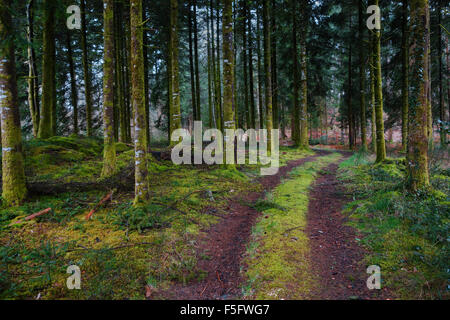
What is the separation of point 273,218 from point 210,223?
1.63 meters

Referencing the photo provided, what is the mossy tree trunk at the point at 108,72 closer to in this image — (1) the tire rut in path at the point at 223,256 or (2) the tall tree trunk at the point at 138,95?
(2) the tall tree trunk at the point at 138,95

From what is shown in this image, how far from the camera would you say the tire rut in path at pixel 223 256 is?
3.85m

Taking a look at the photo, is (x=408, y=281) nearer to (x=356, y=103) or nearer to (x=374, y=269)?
(x=374, y=269)

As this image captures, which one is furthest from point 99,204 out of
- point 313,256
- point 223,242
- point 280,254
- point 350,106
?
point 350,106

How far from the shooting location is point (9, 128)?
6.09 m

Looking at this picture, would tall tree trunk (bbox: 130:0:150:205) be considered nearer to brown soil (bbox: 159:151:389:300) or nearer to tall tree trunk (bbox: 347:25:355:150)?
brown soil (bbox: 159:151:389:300)

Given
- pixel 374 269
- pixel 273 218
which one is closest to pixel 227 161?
pixel 273 218

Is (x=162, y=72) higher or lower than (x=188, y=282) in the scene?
higher

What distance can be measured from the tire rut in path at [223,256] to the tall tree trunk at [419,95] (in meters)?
4.22

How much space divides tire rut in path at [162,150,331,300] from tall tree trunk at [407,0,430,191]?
422 cm

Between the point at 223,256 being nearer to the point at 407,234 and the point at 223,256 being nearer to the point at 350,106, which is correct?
the point at 407,234

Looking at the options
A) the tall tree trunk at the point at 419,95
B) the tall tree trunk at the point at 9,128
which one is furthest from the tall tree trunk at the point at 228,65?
the tall tree trunk at the point at 9,128
